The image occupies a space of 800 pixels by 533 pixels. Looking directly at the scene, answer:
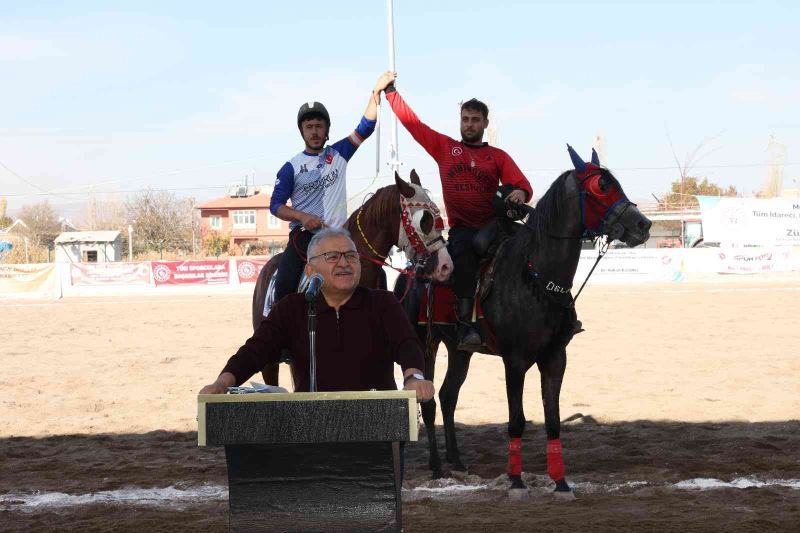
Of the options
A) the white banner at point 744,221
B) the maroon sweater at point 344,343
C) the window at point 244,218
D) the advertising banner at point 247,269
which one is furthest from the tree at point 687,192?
the maroon sweater at point 344,343

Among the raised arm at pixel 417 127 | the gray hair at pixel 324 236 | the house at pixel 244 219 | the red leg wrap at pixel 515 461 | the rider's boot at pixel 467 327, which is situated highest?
the house at pixel 244 219

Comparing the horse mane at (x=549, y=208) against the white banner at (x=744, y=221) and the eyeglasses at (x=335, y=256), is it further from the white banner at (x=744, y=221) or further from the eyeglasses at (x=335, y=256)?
the white banner at (x=744, y=221)

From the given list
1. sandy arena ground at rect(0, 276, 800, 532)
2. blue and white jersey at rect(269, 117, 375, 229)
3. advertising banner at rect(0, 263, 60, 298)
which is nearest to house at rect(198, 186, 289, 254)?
advertising banner at rect(0, 263, 60, 298)

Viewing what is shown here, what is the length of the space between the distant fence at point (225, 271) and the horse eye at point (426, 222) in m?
25.9

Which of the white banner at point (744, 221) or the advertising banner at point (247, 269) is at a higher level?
the white banner at point (744, 221)

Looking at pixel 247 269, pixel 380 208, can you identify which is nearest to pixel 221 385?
pixel 380 208

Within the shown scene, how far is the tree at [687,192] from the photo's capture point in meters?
61.1

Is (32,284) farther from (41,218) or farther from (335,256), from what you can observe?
(41,218)

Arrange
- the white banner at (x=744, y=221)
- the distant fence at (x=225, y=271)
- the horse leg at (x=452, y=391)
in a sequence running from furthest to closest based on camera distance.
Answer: the white banner at (x=744, y=221)
the distant fence at (x=225, y=271)
the horse leg at (x=452, y=391)

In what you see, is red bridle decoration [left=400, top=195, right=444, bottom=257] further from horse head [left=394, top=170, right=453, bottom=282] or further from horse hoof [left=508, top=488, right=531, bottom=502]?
horse hoof [left=508, top=488, right=531, bottom=502]

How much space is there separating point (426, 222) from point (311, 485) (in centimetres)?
324

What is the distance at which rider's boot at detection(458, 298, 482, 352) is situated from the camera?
22.6 ft

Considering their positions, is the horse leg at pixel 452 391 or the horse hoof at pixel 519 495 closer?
the horse hoof at pixel 519 495

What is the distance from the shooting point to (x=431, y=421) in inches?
299
